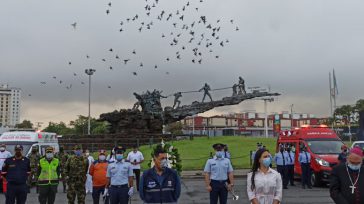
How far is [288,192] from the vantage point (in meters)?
17.0

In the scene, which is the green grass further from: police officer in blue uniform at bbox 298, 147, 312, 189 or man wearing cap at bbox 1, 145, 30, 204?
man wearing cap at bbox 1, 145, 30, 204

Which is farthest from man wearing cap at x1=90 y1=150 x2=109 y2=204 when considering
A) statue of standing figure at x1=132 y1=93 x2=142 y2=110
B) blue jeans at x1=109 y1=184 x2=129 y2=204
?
statue of standing figure at x1=132 y1=93 x2=142 y2=110

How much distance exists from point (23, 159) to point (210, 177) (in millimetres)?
4325

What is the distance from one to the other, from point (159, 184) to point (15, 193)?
5546mm

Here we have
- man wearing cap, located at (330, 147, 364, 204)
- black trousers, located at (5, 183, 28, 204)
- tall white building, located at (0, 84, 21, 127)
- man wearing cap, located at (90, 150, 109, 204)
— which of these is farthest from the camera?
tall white building, located at (0, 84, 21, 127)

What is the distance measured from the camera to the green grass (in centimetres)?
2975

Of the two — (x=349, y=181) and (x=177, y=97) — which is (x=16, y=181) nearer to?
(x=349, y=181)

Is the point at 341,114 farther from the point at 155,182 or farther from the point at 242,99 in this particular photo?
the point at 155,182

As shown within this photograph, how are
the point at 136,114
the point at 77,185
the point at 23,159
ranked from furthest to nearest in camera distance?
the point at 136,114 < the point at 77,185 < the point at 23,159

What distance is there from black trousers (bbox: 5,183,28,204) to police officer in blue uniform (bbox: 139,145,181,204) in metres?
5.27

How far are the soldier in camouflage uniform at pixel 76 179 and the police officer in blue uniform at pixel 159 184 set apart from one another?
608 centimetres

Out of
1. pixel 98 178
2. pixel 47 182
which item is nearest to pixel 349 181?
pixel 98 178

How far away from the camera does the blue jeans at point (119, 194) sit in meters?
9.29

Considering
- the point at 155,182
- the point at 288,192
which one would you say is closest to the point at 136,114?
the point at 288,192
